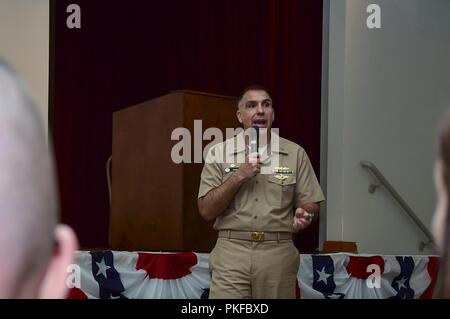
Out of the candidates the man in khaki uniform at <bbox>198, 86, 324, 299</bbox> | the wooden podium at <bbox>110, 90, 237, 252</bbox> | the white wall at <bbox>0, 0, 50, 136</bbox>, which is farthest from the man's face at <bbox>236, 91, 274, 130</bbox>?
the white wall at <bbox>0, 0, 50, 136</bbox>

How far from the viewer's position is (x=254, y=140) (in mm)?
1979

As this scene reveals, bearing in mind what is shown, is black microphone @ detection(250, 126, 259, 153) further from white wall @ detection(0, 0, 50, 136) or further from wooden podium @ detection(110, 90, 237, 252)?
white wall @ detection(0, 0, 50, 136)

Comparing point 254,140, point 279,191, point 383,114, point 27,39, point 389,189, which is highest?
point 27,39

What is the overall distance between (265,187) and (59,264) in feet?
5.20

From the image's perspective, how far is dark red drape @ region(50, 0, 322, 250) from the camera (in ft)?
13.4

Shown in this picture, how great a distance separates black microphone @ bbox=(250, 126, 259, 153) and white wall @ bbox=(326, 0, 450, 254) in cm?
195

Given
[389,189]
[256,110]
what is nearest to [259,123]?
[256,110]

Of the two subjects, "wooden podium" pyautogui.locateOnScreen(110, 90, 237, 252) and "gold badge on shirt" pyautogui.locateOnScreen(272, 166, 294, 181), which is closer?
"gold badge on shirt" pyautogui.locateOnScreen(272, 166, 294, 181)

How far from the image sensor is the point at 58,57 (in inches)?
159

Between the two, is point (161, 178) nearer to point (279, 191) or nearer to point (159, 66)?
point (279, 191)

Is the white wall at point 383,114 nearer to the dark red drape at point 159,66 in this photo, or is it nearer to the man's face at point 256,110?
the dark red drape at point 159,66
